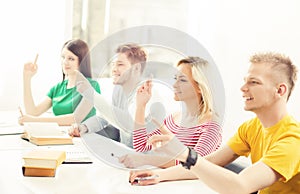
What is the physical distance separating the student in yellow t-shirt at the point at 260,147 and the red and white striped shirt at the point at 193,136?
4 cm

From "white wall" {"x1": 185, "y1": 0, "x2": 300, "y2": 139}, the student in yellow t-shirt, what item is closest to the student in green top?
the student in yellow t-shirt

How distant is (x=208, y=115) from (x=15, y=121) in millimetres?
1372

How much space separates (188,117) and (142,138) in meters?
0.23

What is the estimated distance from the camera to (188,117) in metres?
1.26

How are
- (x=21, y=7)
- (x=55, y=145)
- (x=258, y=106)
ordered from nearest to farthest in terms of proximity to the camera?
(x=258, y=106) → (x=55, y=145) → (x=21, y=7)

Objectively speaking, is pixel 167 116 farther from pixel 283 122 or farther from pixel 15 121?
pixel 15 121

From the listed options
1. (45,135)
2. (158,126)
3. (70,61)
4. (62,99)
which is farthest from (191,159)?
(62,99)

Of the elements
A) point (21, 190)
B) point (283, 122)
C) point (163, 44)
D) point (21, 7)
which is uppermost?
point (21, 7)

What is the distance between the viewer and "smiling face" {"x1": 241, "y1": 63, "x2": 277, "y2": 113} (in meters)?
1.25

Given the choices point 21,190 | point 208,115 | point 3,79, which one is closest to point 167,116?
point 208,115

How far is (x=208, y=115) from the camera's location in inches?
51.4

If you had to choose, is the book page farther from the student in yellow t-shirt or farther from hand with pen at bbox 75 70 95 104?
the student in yellow t-shirt

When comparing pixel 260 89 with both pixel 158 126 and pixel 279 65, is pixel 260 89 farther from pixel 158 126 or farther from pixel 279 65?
pixel 158 126

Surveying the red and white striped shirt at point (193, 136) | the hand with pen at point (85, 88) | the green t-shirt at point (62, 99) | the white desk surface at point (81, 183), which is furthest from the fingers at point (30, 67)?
the red and white striped shirt at point (193, 136)
